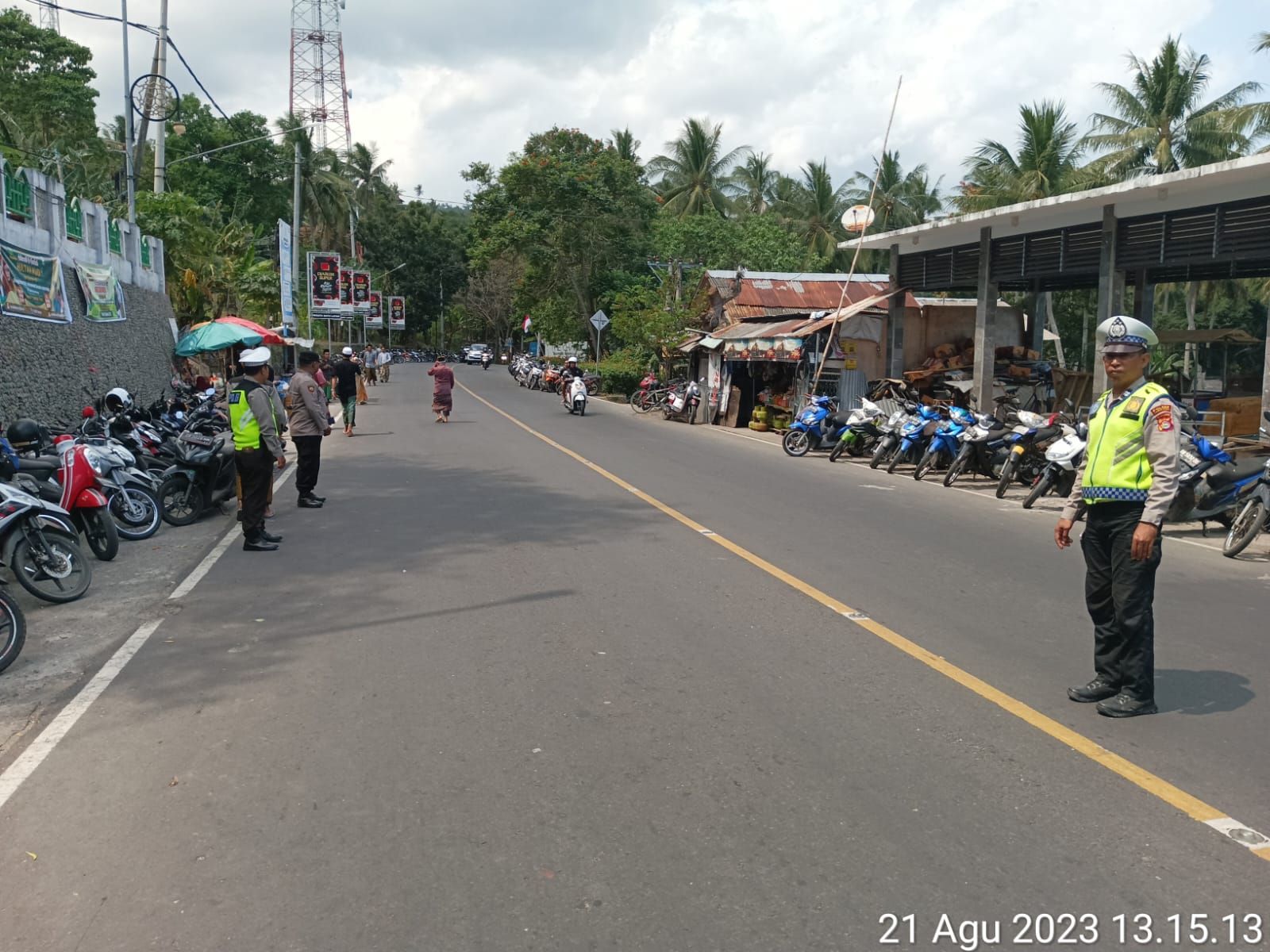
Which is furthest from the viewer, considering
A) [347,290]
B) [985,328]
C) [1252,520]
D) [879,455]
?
[347,290]

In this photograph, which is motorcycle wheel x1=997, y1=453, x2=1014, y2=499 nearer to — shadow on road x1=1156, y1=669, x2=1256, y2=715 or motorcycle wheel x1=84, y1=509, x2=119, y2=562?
shadow on road x1=1156, y1=669, x2=1256, y2=715

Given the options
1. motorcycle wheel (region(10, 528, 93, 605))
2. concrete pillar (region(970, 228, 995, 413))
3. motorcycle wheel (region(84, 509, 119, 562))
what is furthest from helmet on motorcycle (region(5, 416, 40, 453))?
concrete pillar (region(970, 228, 995, 413))

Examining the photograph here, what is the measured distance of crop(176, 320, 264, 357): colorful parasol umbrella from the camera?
2194 centimetres

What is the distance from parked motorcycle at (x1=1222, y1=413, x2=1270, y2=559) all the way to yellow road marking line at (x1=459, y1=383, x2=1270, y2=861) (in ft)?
14.7

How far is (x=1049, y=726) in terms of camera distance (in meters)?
4.73

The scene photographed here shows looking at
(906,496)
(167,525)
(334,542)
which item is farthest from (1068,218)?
(167,525)

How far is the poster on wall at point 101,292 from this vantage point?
1945cm

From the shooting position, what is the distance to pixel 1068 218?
54.4ft

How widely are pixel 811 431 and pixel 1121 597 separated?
1422cm

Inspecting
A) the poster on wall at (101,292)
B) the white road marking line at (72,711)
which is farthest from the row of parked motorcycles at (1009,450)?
the poster on wall at (101,292)

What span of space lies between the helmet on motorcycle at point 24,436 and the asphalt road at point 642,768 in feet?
10.5

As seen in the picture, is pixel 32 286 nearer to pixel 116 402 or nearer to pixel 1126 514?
pixel 116 402

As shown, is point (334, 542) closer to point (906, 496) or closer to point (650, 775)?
point (650, 775)

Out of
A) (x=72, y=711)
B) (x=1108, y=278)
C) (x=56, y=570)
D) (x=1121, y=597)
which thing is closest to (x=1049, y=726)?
(x=1121, y=597)
